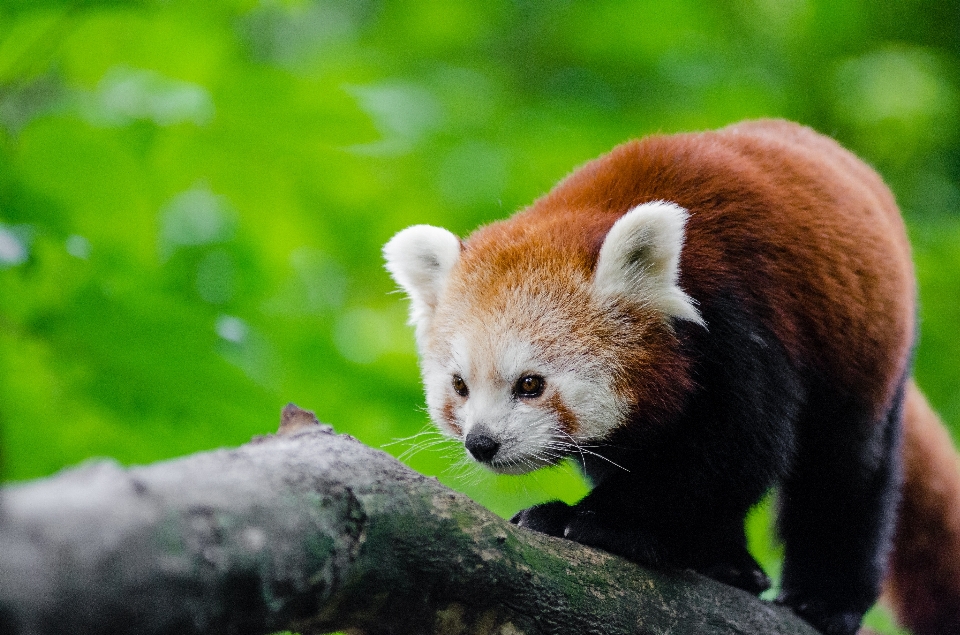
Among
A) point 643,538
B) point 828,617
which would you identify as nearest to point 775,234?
point 643,538

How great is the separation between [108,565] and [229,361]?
1.46m

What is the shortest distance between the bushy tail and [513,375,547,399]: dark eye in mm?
2590

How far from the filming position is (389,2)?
27.8 feet

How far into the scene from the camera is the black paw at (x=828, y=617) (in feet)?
12.3

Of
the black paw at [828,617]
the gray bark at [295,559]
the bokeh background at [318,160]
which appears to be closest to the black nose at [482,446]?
the bokeh background at [318,160]

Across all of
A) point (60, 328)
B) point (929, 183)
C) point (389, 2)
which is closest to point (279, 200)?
point (60, 328)

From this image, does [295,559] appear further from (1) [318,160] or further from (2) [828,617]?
(1) [318,160]

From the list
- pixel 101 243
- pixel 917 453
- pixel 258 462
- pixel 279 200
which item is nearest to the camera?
pixel 258 462

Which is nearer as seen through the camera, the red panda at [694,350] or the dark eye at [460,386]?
the red panda at [694,350]

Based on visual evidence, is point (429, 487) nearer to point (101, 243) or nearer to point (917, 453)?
point (101, 243)

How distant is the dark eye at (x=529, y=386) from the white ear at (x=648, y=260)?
1.35 feet

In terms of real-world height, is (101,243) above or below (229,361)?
above

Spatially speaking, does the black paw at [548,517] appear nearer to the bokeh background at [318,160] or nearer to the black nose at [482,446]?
the black nose at [482,446]

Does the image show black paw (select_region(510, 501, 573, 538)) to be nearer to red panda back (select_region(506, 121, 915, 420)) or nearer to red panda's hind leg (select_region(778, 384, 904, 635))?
red panda back (select_region(506, 121, 915, 420))
